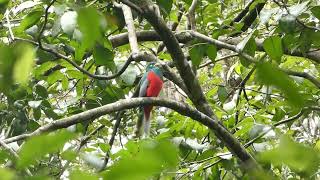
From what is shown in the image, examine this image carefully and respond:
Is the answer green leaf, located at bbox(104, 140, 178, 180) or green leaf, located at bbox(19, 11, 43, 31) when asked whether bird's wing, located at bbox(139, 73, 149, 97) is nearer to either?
green leaf, located at bbox(19, 11, 43, 31)

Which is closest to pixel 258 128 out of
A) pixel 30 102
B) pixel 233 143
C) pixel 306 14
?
pixel 233 143

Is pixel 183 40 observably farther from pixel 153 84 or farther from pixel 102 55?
pixel 102 55

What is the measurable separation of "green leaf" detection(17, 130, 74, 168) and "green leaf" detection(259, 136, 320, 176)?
0.44 feet

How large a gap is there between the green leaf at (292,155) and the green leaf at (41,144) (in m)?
0.13

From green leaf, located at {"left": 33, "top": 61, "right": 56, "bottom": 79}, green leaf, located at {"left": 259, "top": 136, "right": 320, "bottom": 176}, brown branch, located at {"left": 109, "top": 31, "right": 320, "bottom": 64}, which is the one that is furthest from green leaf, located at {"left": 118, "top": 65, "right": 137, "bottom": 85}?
green leaf, located at {"left": 259, "top": 136, "right": 320, "bottom": 176}

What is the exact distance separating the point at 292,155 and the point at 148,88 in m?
2.79

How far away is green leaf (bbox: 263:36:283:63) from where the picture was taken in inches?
76.6

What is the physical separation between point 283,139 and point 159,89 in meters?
2.91

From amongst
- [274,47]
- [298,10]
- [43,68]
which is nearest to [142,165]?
[298,10]

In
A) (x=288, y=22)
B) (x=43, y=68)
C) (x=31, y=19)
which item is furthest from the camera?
(x=43, y=68)

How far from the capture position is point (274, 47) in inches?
76.9

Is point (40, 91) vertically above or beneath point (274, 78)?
above

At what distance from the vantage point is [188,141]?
7.74 feet

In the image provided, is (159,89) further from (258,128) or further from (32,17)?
(32,17)
